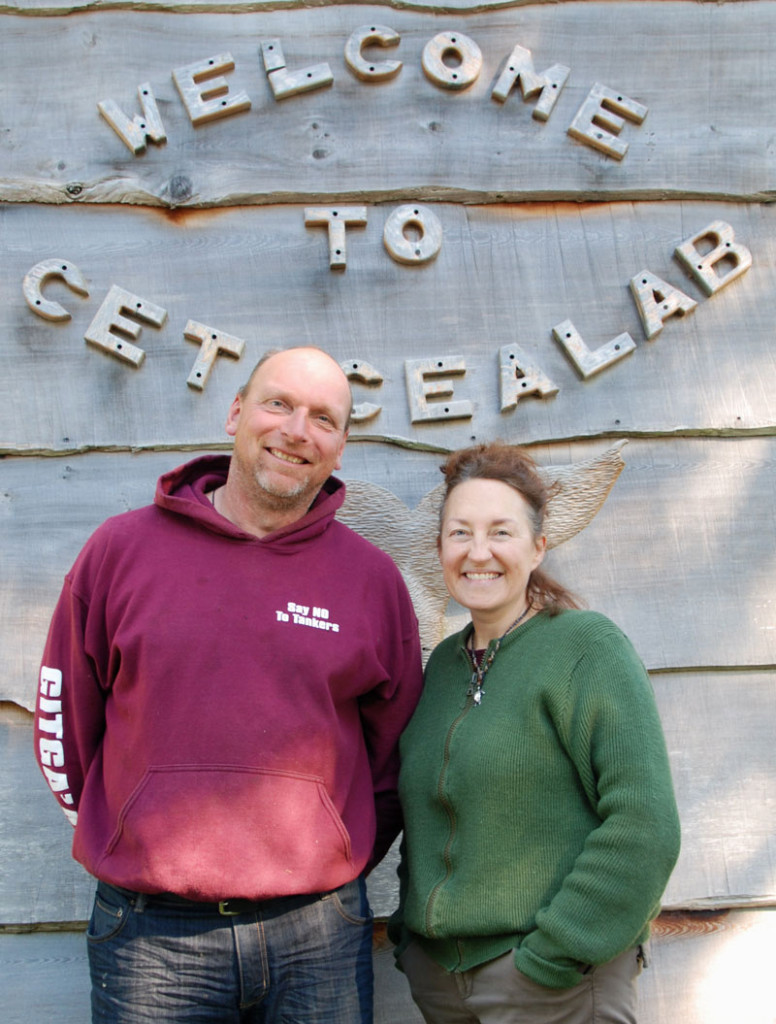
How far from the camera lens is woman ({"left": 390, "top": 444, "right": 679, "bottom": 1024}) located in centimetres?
128

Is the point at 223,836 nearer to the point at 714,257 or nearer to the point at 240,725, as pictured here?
the point at 240,725

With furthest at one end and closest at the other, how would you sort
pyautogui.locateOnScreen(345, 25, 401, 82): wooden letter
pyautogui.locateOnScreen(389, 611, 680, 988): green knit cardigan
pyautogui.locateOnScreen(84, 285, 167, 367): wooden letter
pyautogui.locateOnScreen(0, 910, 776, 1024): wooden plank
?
pyautogui.locateOnScreen(345, 25, 401, 82): wooden letter, pyautogui.locateOnScreen(84, 285, 167, 367): wooden letter, pyautogui.locateOnScreen(0, 910, 776, 1024): wooden plank, pyautogui.locateOnScreen(389, 611, 680, 988): green knit cardigan

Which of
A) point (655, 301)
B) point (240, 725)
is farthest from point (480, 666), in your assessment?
point (655, 301)

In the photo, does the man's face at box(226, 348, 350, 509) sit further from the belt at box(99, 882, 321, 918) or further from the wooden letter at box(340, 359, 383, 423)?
the belt at box(99, 882, 321, 918)

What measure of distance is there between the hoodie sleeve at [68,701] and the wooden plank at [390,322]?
562 mm

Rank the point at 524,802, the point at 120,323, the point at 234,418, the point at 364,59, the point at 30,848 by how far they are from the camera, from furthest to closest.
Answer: the point at 364,59 < the point at 120,323 < the point at 30,848 < the point at 234,418 < the point at 524,802

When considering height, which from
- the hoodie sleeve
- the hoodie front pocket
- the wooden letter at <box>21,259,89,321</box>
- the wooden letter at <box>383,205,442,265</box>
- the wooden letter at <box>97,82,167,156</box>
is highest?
the wooden letter at <box>97,82,167,156</box>

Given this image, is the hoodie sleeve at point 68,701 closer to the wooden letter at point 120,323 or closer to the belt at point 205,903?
the belt at point 205,903

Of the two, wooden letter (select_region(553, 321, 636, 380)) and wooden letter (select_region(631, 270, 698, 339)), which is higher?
wooden letter (select_region(631, 270, 698, 339))

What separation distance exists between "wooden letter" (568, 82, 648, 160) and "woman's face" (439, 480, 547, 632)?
1.02m

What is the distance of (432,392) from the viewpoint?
207 cm

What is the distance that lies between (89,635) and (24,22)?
1.48 meters

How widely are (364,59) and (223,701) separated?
1.52 metres

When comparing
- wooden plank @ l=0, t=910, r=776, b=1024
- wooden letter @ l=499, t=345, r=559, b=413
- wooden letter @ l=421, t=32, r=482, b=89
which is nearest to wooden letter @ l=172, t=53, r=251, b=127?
wooden letter @ l=421, t=32, r=482, b=89
